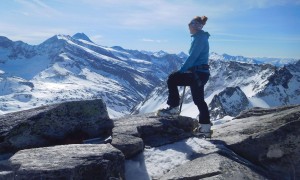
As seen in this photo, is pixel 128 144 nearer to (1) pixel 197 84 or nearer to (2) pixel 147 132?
(2) pixel 147 132

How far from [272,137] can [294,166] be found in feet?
3.66

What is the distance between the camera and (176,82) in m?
14.5

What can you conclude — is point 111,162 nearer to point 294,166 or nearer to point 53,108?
point 53,108

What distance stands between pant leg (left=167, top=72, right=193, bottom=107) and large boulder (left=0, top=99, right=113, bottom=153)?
113 inches

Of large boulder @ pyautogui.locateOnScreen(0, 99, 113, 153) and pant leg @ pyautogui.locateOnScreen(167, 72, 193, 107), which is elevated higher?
pant leg @ pyautogui.locateOnScreen(167, 72, 193, 107)

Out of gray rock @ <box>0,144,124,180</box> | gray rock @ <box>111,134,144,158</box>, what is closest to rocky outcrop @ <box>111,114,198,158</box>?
gray rock @ <box>111,134,144,158</box>

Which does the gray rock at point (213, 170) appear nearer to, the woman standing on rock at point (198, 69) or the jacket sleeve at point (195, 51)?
the woman standing on rock at point (198, 69)

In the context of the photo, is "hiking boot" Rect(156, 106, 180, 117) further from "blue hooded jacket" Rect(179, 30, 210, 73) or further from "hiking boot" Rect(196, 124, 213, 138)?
"blue hooded jacket" Rect(179, 30, 210, 73)

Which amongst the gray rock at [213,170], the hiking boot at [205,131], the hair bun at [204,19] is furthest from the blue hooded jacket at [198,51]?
the gray rock at [213,170]

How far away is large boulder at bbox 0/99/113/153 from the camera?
11.7 metres

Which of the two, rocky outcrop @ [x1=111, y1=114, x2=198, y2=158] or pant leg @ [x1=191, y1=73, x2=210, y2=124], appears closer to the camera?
rocky outcrop @ [x1=111, y1=114, x2=198, y2=158]

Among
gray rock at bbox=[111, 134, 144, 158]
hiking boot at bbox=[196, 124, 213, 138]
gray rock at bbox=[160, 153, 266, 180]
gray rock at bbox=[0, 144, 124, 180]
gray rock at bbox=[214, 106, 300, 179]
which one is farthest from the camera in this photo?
hiking boot at bbox=[196, 124, 213, 138]

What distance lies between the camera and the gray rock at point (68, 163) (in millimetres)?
8922

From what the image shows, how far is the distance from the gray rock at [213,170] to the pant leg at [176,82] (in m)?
3.79
